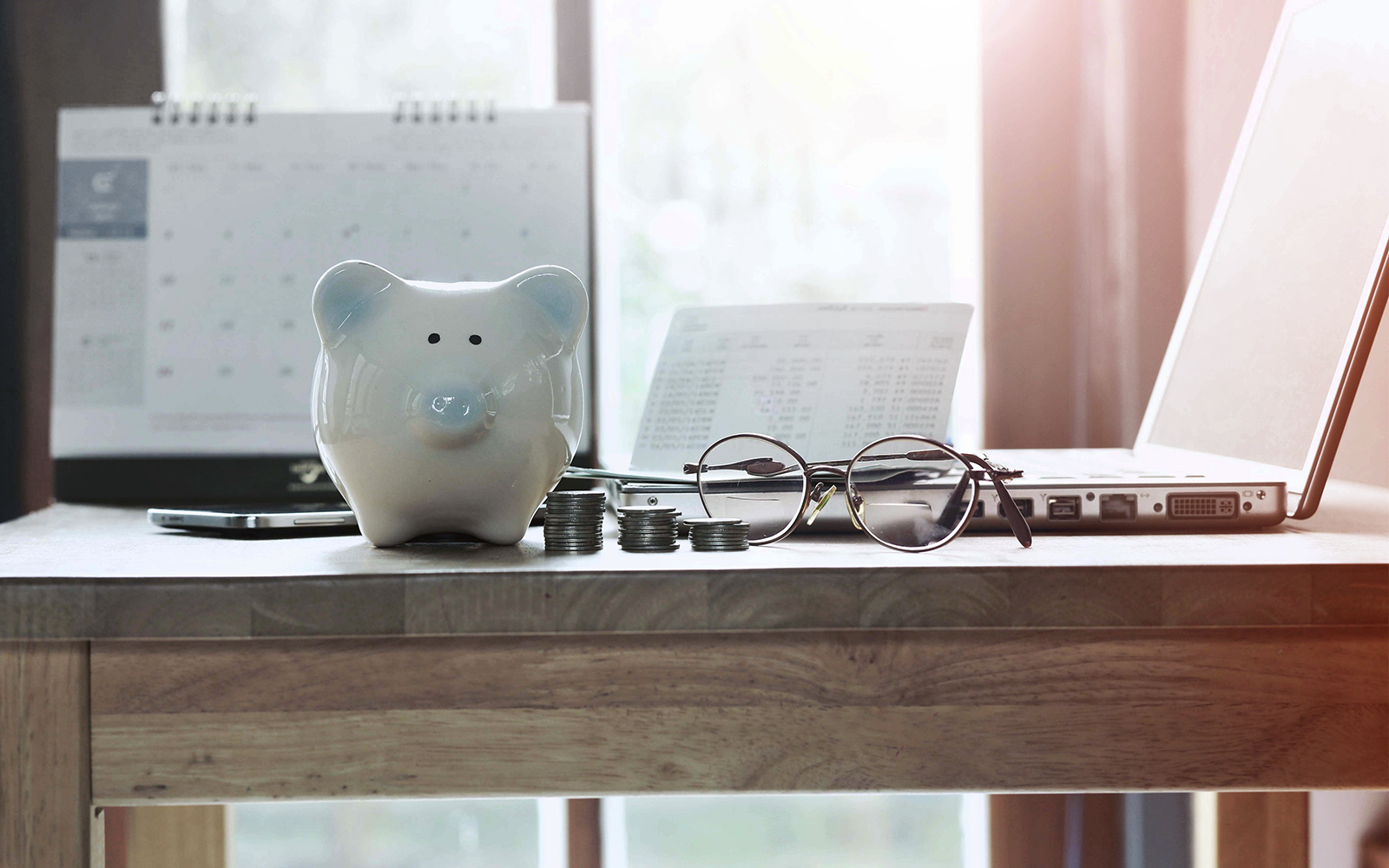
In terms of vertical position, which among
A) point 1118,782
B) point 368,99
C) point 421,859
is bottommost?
point 421,859

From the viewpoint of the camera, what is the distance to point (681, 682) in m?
0.50

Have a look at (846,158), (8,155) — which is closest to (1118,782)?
(846,158)

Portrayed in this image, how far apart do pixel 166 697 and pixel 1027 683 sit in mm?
434

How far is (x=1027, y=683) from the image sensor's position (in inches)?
19.5

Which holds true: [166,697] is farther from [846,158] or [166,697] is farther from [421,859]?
[846,158]

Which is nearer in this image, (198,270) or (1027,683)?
(1027,683)

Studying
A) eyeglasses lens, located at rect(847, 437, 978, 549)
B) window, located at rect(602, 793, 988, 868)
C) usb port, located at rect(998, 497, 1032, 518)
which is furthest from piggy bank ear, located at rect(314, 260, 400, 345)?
window, located at rect(602, 793, 988, 868)

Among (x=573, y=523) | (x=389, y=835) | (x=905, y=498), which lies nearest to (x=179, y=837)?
(x=389, y=835)

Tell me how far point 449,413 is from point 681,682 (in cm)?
19

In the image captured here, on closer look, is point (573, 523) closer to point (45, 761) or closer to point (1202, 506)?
point (45, 761)

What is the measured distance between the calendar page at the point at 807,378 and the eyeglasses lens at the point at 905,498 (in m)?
0.14

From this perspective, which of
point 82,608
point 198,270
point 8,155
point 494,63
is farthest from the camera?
point 494,63

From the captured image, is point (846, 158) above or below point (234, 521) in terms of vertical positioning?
above

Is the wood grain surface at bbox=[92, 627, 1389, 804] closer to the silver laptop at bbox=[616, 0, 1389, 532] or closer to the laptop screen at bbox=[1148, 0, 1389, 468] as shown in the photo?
the silver laptop at bbox=[616, 0, 1389, 532]
